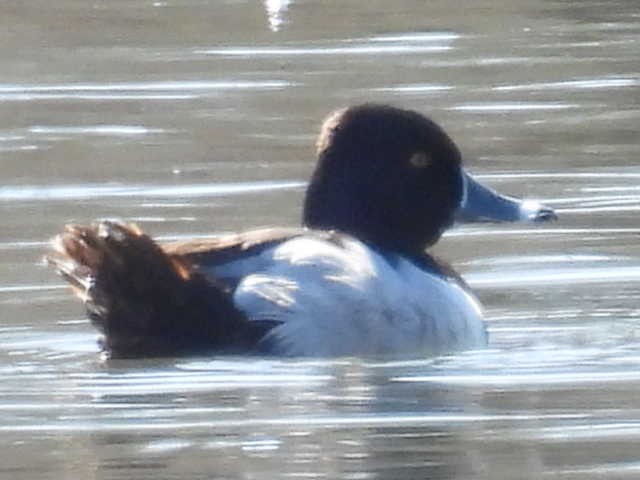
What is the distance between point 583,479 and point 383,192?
2773mm

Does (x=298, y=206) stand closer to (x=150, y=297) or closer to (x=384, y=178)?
(x=384, y=178)

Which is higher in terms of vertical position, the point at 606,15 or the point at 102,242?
the point at 102,242

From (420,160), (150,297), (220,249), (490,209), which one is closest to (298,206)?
(490,209)

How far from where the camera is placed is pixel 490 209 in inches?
407


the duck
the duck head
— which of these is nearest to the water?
the duck

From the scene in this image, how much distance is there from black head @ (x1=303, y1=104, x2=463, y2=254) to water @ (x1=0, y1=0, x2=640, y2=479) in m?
0.48

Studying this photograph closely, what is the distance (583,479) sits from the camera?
23.9 feet

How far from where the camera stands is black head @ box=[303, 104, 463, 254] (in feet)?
32.1

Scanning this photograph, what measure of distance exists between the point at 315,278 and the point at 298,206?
3.35 metres

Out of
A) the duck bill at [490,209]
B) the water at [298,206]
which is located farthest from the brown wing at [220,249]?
the duck bill at [490,209]

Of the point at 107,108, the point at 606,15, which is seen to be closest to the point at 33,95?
the point at 107,108

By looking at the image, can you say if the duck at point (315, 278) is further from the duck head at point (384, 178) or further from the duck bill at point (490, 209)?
the duck bill at point (490, 209)

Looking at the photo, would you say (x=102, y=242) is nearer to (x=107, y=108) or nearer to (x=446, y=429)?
(x=446, y=429)

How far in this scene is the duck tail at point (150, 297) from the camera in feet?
28.7
